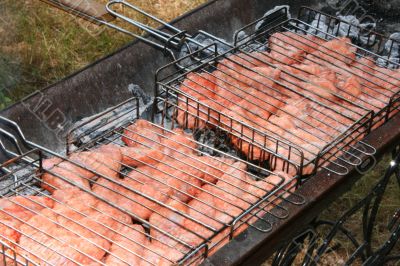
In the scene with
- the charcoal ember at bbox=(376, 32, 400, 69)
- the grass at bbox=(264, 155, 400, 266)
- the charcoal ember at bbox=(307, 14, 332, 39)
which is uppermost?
the charcoal ember at bbox=(307, 14, 332, 39)

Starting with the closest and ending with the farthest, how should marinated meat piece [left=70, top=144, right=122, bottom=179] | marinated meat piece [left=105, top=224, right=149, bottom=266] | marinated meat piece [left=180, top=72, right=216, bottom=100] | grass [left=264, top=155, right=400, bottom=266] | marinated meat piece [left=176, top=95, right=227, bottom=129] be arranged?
marinated meat piece [left=105, top=224, right=149, bottom=266] → marinated meat piece [left=70, top=144, right=122, bottom=179] → marinated meat piece [left=176, top=95, right=227, bottom=129] → marinated meat piece [left=180, top=72, right=216, bottom=100] → grass [left=264, top=155, right=400, bottom=266]

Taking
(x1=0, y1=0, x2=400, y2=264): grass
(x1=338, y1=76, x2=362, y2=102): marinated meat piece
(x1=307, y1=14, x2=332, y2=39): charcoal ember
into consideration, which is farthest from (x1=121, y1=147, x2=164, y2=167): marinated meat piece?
(x1=0, y1=0, x2=400, y2=264): grass

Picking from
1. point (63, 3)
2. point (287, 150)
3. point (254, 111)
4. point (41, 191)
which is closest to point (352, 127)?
point (287, 150)

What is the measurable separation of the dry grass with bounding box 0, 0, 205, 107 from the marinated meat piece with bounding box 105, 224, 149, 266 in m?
2.80

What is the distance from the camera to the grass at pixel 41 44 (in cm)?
523

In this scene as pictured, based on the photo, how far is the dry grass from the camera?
5273 millimetres

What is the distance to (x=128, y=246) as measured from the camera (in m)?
2.44

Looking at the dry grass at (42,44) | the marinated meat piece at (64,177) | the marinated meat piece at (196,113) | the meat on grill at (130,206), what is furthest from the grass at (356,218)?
the dry grass at (42,44)

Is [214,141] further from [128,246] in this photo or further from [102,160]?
[128,246]

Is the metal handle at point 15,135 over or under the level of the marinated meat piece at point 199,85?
under

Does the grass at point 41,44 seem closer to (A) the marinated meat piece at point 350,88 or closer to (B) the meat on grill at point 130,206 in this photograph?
(A) the marinated meat piece at point 350,88

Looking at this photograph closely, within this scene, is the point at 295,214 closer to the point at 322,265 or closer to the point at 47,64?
the point at 322,265

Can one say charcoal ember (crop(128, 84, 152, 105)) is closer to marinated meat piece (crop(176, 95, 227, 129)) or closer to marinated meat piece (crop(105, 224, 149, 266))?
marinated meat piece (crop(176, 95, 227, 129))

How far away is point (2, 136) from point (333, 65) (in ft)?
5.87
